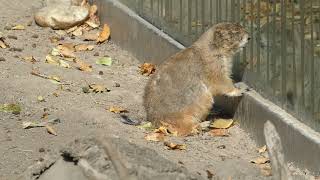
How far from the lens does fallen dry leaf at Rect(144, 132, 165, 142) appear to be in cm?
765

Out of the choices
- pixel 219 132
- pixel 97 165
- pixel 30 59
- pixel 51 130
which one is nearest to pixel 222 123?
pixel 219 132

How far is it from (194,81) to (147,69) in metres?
1.62

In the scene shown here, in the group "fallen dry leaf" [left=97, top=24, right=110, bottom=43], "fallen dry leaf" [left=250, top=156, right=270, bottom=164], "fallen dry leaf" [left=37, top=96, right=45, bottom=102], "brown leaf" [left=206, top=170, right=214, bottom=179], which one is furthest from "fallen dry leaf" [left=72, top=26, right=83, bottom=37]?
"brown leaf" [left=206, top=170, right=214, bottom=179]

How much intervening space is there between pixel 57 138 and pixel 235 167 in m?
1.42

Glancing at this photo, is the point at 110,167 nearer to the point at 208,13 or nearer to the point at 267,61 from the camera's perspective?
the point at 267,61

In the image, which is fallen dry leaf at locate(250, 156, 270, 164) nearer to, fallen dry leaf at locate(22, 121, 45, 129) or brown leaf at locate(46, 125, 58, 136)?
brown leaf at locate(46, 125, 58, 136)

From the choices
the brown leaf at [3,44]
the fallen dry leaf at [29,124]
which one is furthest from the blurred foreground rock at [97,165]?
the brown leaf at [3,44]

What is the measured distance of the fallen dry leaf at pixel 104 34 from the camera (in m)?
10.7

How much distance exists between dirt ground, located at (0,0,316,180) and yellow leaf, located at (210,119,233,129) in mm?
69

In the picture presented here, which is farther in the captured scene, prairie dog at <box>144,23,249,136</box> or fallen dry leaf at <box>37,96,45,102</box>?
fallen dry leaf at <box>37,96,45,102</box>

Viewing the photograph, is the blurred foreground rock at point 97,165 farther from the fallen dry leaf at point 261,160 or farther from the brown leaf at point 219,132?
the brown leaf at point 219,132

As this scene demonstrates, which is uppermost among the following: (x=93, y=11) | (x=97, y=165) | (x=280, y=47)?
(x=97, y=165)

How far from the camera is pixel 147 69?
9.84 metres

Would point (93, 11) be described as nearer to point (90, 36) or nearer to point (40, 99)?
point (90, 36)
